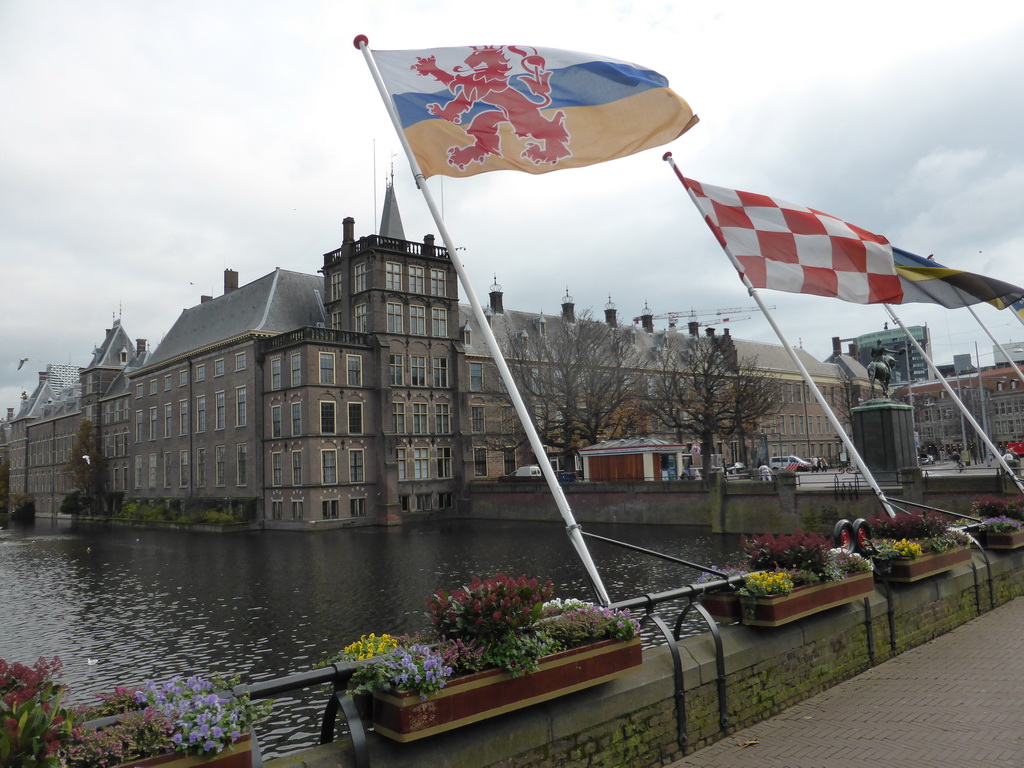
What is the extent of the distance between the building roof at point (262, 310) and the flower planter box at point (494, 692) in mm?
51043

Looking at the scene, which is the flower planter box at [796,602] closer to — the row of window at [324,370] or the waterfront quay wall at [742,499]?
the waterfront quay wall at [742,499]

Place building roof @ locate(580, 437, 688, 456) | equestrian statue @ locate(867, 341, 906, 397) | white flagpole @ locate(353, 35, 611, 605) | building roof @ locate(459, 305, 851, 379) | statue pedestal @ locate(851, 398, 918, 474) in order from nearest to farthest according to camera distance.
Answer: white flagpole @ locate(353, 35, 611, 605) → statue pedestal @ locate(851, 398, 918, 474) → equestrian statue @ locate(867, 341, 906, 397) → building roof @ locate(580, 437, 688, 456) → building roof @ locate(459, 305, 851, 379)

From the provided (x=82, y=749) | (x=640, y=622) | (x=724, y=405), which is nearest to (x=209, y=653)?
(x=640, y=622)

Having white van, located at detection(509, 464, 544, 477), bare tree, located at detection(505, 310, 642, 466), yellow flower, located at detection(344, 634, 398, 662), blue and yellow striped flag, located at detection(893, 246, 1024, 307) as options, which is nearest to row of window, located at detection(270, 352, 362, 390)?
bare tree, located at detection(505, 310, 642, 466)

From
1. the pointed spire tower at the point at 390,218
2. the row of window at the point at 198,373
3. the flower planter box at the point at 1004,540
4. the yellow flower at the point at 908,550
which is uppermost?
the pointed spire tower at the point at 390,218

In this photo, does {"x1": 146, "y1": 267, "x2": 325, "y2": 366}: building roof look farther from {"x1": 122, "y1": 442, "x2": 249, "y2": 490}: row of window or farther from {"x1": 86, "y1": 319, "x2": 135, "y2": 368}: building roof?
{"x1": 86, "y1": 319, "x2": 135, "y2": 368}: building roof

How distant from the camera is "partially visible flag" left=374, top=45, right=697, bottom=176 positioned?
8906 mm

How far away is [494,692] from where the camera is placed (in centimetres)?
548

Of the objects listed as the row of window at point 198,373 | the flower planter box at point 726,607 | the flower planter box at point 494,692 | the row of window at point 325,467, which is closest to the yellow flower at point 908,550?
the flower planter box at point 726,607

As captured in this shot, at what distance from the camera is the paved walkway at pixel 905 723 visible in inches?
269

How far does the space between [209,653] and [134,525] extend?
4894 cm

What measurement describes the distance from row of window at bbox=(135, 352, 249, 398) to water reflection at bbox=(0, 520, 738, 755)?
Result: 47.1 feet

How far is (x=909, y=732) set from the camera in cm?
743

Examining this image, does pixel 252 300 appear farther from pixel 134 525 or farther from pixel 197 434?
pixel 134 525
